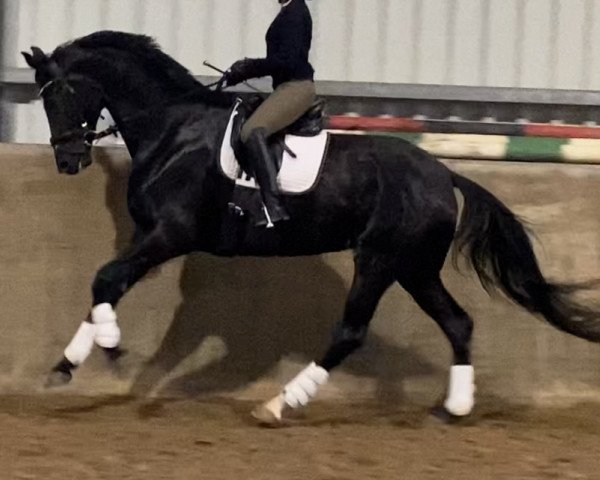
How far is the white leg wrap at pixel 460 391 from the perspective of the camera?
561 centimetres

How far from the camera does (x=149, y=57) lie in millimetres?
5605

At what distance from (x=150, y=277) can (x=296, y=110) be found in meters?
1.34

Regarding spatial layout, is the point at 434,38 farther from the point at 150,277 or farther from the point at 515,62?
the point at 150,277

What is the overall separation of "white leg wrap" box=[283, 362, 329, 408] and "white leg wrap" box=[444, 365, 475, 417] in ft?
2.13

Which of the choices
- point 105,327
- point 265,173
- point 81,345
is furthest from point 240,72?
point 81,345

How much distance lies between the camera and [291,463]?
15.5ft

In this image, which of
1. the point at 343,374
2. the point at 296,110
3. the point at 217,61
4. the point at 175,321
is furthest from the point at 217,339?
the point at 217,61

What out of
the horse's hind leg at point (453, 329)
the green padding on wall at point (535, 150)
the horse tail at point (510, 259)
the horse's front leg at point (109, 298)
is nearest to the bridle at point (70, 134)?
the horse's front leg at point (109, 298)

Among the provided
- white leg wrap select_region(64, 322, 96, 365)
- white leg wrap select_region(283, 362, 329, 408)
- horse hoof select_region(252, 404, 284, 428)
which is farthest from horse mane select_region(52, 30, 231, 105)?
horse hoof select_region(252, 404, 284, 428)

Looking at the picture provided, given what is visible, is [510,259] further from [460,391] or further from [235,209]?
[235,209]

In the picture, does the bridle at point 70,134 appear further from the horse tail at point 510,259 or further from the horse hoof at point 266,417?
the horse tail at point 510,259

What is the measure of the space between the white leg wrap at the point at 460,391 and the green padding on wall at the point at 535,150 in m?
1.36

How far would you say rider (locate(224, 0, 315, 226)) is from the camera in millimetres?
5273

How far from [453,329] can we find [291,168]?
1135mm
